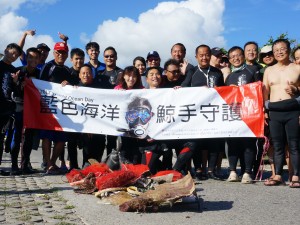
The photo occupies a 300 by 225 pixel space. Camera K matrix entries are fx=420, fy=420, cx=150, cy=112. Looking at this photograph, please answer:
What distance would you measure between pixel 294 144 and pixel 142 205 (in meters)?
3.04

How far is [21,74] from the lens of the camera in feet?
24.7

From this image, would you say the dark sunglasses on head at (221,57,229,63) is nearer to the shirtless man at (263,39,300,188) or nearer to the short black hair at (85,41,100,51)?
the shirtless man at (263,39,300,188)

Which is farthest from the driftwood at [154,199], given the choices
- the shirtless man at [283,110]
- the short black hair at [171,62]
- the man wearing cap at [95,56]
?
the man wearing cap at [95,56]

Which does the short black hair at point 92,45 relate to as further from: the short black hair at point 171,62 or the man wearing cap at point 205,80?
the man wearing cap at point 205,80

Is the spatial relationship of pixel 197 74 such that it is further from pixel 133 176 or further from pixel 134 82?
pixel 133 176

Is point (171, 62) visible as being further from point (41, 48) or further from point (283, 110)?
point (41, 48)

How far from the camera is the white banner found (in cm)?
714

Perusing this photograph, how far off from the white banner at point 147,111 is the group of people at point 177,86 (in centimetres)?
11

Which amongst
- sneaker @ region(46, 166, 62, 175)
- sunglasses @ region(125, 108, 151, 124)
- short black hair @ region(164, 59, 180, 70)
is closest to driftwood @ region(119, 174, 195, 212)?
sunglasses @ region(125, 108, 151, 124)

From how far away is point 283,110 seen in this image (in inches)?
252

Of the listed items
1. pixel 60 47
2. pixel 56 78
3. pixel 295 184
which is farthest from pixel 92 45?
pixel 295 184

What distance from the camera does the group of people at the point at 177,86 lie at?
6.45m

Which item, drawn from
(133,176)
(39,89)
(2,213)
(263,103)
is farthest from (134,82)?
(2,213)

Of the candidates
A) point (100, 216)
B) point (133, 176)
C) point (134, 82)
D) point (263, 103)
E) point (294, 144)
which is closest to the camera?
point (100, 216)
